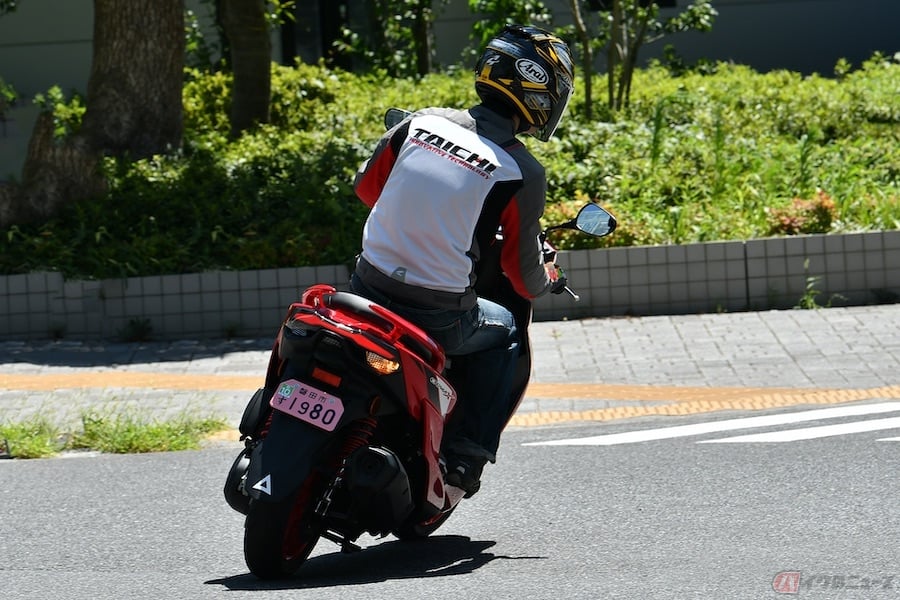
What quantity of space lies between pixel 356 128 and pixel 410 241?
971cm

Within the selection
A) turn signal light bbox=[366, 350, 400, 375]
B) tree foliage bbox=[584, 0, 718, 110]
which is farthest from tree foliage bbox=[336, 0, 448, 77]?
turn signal light bbox=[366, 350, 400, 375]

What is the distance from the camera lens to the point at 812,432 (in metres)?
7.60

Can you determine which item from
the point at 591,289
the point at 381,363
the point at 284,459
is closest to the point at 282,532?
the point at 284,459

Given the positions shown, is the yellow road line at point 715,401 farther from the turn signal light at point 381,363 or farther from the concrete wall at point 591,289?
the turn signal light at point 381,363

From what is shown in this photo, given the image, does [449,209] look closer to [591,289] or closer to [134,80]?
[591,289]

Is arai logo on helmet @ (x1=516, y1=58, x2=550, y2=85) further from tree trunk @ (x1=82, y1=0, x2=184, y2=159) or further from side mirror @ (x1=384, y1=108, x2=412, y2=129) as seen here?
tree trunk @ (x1=82, y1=0, x2=184, y2=159)

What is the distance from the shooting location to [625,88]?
628 inches

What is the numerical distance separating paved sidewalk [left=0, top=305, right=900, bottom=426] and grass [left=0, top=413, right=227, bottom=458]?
12.3 inches

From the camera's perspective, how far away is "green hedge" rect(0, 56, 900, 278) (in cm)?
1126

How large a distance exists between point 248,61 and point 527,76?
10.3m

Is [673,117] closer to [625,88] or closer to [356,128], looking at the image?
[625,88]

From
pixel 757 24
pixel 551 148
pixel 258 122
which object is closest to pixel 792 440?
pixel 551 148

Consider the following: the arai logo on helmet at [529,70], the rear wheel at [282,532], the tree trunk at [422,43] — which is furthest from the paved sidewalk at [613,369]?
the tree trunk at [422,43]

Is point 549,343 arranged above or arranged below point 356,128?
below
